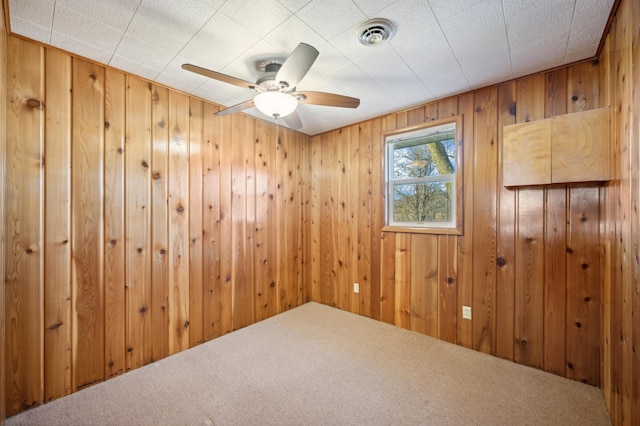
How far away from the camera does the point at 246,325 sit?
9.44 ft

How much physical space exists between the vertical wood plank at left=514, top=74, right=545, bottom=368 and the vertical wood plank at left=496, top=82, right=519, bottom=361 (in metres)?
0.03

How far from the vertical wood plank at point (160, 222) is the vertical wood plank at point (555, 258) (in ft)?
10.2

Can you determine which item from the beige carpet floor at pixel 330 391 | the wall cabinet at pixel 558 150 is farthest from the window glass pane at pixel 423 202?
the beige carpet floor at pixel 330 391

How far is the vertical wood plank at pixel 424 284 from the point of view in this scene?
2568 mm

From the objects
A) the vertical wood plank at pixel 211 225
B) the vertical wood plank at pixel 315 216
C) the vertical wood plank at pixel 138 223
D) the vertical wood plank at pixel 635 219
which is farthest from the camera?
the vertical wood plank at pixel 315 216

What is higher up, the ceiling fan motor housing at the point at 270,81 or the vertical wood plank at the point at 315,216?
the ceiling fan motor housing at the point at 270,81

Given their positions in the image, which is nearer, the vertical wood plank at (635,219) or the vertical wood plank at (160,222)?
the vertical wood plank at (635,219)

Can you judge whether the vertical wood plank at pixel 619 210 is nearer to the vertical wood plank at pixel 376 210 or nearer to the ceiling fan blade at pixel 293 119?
the vertical wood plank at pixel 376 210

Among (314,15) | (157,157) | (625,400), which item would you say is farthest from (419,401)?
(157,157)

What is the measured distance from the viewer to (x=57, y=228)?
1741 mm

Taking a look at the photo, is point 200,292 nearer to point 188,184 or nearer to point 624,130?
point 188,184

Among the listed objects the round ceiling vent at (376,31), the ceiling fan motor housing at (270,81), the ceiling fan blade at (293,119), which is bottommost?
the ceiling fan blade at (293,119)

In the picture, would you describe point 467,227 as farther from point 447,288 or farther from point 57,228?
point 57,228

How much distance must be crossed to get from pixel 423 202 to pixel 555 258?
1.15 m
